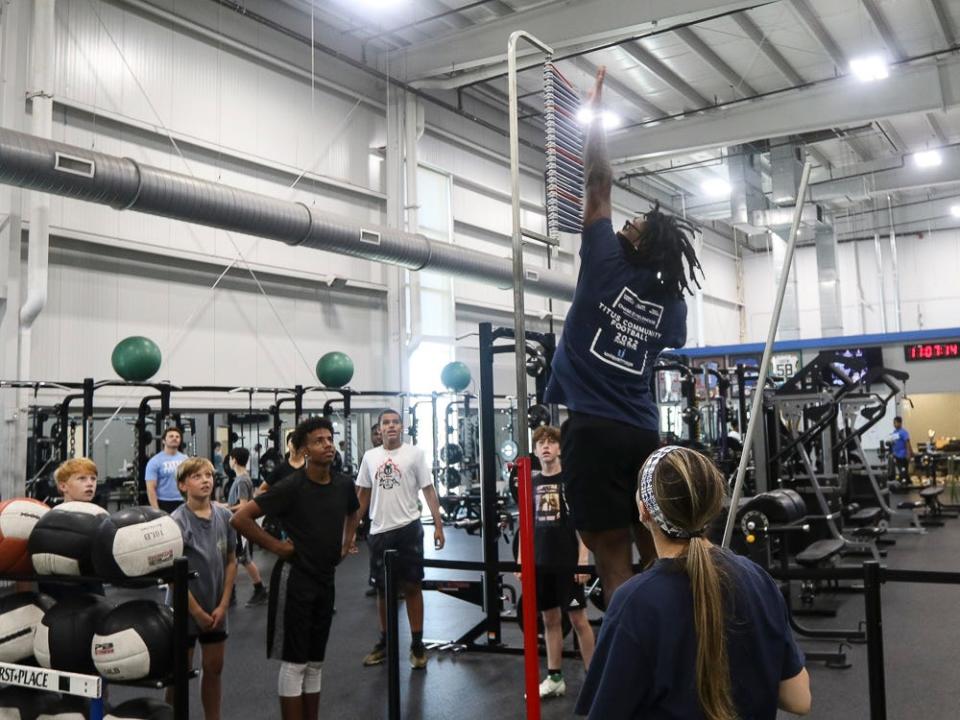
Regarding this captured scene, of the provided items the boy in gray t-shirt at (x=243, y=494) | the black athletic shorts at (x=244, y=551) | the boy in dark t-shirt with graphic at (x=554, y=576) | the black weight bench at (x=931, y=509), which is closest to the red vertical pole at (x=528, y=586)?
the boy in dark t-shirt with graphic at (x=554, y=576)

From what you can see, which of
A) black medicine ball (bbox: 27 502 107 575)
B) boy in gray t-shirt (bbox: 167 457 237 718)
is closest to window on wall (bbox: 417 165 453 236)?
boy in gray t-shirt (bbox: 167 457 237 718)

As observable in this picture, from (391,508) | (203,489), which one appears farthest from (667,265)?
(391,508)

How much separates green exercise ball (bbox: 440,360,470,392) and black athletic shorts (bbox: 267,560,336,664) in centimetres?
872

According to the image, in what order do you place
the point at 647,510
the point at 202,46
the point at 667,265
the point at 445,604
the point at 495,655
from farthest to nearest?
the point at 202,46
the point at 445,604
the point at 495,655
the point at 667,265
the point at 647,510

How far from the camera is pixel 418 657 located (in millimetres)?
5031

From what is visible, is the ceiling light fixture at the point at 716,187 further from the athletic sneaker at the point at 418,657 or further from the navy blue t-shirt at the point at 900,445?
the athletic sneaker at the point at 418,657

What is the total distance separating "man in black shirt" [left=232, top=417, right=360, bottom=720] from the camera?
349 cm

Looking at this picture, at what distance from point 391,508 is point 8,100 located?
6381mm

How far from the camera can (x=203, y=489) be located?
3904 mm

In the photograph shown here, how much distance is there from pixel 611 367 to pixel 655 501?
57 cm

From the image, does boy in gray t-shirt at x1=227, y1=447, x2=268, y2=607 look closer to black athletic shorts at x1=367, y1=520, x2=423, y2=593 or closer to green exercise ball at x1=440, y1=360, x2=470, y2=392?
black athletic shorts at x1=367, y1=520, x2=423, y2=593

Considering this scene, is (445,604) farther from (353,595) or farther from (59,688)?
(59,688)

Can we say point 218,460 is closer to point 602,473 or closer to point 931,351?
point 602,473

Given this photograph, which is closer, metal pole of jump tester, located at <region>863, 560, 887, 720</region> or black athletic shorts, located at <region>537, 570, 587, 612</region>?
metal pole of jump tester, located at <region>863, 560, 887, 720</region>
